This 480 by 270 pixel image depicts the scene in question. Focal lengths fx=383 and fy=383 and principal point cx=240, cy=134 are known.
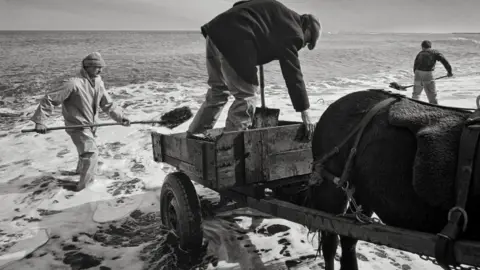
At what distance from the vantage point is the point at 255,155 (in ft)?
10.5

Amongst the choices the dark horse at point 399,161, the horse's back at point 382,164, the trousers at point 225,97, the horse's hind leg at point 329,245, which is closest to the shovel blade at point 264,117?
the trousers at point 225,97

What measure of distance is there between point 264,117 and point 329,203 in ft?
5.58

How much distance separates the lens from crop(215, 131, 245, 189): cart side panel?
3.11 metres

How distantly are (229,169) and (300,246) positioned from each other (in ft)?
4.06

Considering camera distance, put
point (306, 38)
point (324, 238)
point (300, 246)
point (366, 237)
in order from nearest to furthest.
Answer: point (366, 237)
point (324, 238)
point (306, 38)
point (300, 246)

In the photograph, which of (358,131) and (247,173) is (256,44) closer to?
(247,173)

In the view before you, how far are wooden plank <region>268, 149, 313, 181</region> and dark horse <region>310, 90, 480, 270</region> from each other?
0.45 meters

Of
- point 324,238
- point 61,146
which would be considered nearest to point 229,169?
point 324,238

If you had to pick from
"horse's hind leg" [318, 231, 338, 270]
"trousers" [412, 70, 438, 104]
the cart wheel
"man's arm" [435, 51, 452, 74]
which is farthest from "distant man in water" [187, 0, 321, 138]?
"man's arm" [435, 51, 452, 74]

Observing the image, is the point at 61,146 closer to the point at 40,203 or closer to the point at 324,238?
the point at 40,203

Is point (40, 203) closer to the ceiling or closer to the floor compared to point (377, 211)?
closer to the floor

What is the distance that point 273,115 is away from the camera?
4348mm

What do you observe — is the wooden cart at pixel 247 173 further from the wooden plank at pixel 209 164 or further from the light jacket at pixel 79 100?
the light jacket at pixel 79 100

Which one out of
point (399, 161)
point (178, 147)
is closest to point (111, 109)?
point (178, 147)
